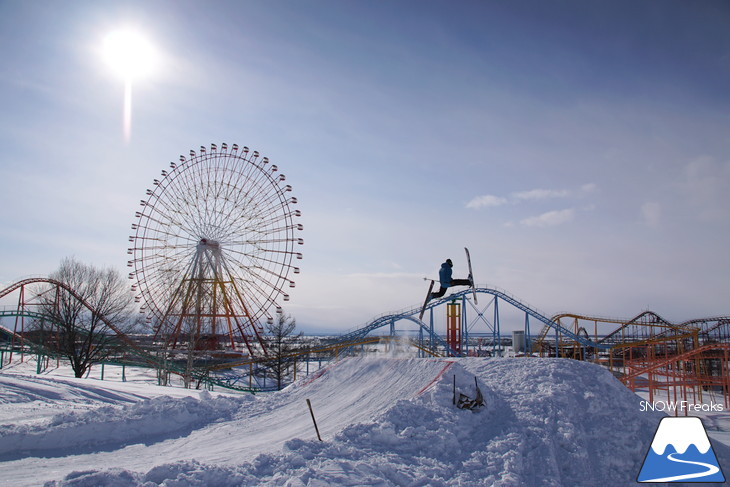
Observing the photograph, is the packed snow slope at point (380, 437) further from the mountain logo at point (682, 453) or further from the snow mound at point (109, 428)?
the mountain logo at point (682, 453)

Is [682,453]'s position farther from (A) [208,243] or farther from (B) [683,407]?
(A) [208,243]

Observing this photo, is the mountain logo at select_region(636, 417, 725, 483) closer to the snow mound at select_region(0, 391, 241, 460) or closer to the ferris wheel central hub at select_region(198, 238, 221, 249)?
the snow mound at select_region(0, 391, 241, 460)

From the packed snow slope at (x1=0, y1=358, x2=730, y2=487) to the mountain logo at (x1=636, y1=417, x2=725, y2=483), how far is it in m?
0.74

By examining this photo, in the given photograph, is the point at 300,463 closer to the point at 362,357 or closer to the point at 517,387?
the point at 517,387

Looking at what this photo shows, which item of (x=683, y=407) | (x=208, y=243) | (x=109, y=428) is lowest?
(x=683, y=407)

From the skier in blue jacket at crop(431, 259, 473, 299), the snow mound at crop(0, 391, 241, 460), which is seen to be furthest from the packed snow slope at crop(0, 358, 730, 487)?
the skier in blue jacket at crop(431, 259, 473, 299)

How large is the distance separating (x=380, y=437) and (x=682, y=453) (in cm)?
575

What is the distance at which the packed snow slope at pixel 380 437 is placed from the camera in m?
8.20

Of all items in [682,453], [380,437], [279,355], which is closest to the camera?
[682,453]

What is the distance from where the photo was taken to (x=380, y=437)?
944 centimetres

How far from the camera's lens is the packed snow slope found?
8203 mm

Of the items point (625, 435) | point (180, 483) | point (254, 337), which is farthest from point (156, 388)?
point (254, 337)

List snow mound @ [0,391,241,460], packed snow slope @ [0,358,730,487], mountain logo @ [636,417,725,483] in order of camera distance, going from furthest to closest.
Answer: snow mound @ [0,391,241,460], mountain logo @ [636,417,725,483], packed snow slope @ [0,358,730,487]

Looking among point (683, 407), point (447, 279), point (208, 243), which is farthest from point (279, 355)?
point (683, 407)
